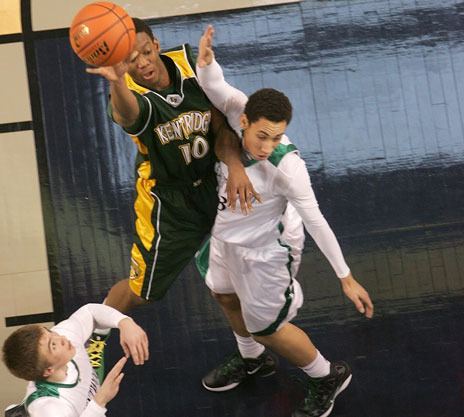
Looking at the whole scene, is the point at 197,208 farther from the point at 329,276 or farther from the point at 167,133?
the point at 329,276

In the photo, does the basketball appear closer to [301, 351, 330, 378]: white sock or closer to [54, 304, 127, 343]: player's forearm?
[54, 304, 127, 343]: player's forearm

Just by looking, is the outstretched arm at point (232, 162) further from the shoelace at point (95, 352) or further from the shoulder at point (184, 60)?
the shoelace at point (95, 352)

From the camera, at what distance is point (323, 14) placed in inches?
205

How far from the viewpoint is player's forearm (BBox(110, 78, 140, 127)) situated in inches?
125

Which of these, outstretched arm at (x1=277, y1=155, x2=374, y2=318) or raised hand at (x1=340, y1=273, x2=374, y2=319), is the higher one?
outstretched arm at (x1=277, y1=155, x2=374, y2=318)

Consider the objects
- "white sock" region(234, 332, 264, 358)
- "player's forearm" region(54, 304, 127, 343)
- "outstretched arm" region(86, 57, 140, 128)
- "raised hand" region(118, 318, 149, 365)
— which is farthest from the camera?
"white sock" region(234, 332, 264, 358)

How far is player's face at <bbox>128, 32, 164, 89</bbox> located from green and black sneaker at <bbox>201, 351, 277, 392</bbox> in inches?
64.8

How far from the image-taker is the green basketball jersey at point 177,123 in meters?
3.55

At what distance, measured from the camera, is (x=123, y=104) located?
3262mm

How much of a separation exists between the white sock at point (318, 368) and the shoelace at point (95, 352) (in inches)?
41.3

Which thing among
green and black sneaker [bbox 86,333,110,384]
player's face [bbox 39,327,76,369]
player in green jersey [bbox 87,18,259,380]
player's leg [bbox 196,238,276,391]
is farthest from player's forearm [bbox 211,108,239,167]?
green and black sneaker [bbox 86,333,110,384]

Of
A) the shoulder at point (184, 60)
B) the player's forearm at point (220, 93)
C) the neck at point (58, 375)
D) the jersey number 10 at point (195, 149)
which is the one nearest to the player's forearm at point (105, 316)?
the neck at point (58, 375)

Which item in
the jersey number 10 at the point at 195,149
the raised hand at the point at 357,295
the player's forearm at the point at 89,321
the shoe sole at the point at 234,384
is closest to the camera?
the player's forearm at the point at 89,321

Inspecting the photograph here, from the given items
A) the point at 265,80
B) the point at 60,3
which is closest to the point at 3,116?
Result: the point at 60,3
